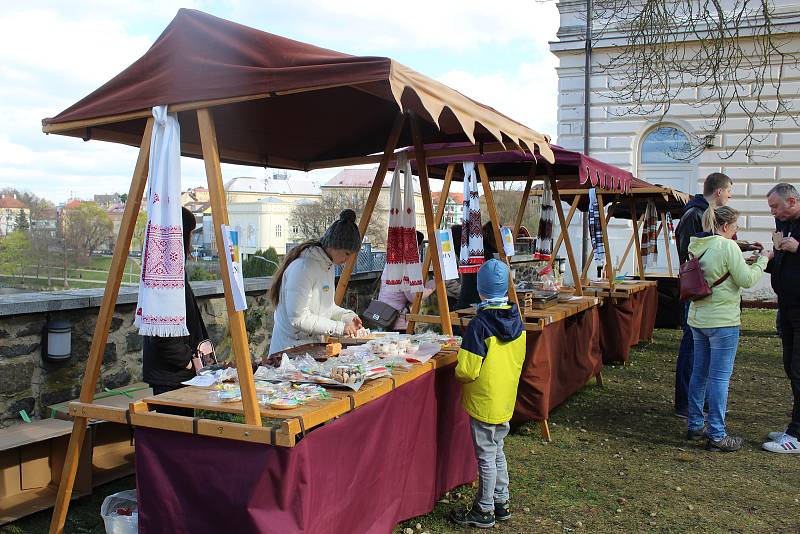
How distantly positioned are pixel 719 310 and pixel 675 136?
12152 mm

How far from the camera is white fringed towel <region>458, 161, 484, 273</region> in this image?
571cm

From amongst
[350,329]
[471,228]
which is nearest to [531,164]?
[471,228]

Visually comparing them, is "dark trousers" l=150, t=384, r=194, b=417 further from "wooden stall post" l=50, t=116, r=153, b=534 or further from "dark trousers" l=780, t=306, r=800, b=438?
"dark trousers" l=780, t=306, r=800, b=438

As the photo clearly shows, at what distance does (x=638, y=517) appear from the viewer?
3.95 m

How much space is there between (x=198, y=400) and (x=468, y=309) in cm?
350

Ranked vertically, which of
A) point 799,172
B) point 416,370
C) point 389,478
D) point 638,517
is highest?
point 799,172

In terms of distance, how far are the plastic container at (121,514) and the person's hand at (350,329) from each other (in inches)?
56.4

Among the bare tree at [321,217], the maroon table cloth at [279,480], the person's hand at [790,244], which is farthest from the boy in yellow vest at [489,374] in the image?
the bare tree at [321,217]

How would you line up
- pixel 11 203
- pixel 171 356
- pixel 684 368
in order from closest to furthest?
pixel 171 356 < pixel 684 368 < pixel 11 203

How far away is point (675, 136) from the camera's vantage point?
52.0ft

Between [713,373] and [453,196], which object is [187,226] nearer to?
[713,373]

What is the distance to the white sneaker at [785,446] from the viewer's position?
5066 millimetres

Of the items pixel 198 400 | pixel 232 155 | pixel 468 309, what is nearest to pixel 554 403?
pixel 468 309

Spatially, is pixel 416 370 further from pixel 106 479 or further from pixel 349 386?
pixel 106 479
